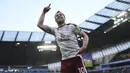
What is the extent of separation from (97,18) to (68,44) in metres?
27.2

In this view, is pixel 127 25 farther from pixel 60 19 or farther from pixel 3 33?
pixel 60 19

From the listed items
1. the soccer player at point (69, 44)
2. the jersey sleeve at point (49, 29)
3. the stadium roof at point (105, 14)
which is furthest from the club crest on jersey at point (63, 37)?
the stadium roof at point (105, 14)

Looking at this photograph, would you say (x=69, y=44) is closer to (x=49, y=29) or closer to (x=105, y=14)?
(x=49, y=29)

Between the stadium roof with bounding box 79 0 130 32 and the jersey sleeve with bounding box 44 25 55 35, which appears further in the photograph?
the stadium roof with bounding box 79 0 130 32

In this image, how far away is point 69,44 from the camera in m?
3.02

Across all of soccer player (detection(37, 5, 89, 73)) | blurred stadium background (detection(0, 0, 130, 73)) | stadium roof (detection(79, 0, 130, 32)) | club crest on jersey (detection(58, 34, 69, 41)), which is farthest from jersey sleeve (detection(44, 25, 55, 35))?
stadium roof (detection(79, 0, 130, 32))

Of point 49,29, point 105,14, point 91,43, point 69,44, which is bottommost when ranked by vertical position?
point 91,43

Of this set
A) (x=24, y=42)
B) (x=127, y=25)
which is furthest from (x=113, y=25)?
(x=24, y=42)

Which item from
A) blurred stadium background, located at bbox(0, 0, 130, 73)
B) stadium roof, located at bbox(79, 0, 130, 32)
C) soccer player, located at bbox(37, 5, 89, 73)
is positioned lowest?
blurred stadium background, located at bbox(0, 0, 130, 73)

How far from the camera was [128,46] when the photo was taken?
32.9m

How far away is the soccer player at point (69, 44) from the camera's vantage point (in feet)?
9.68

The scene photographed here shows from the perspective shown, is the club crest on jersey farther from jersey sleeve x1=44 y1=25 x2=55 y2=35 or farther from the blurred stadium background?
the blurred stadium background

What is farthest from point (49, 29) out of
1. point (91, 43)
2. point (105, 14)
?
point (91, 43)

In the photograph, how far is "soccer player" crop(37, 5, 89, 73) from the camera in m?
2.95
